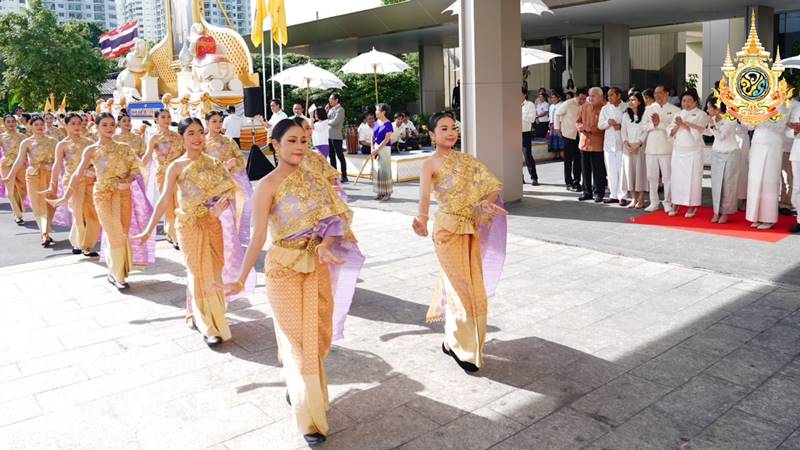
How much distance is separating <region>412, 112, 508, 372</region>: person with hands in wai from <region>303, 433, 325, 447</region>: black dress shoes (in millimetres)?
1208

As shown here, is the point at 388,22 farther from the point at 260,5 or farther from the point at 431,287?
the point at 431,287

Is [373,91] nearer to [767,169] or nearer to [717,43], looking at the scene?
[717,43]

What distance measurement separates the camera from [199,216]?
5301 millimetres

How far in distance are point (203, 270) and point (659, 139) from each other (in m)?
A: 6.56

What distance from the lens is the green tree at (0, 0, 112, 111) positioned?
29.2 m

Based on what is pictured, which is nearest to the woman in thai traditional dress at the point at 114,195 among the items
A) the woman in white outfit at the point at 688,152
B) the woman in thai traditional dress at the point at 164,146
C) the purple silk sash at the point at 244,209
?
the woman in thai traditional dress at the point at 164,146

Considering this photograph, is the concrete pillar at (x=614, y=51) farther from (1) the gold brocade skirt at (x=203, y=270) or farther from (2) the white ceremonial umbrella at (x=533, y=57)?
(1) the gold brocade skirt at (x=203, y=270)

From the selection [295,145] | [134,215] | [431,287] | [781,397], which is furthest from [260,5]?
[781,397]

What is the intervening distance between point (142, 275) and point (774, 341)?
606 cm

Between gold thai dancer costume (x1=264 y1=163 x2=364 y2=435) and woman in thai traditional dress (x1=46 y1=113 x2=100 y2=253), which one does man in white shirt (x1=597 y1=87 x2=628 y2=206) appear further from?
gold thai dancer costume (x1=264 y1=163 x2=364 y2=435)

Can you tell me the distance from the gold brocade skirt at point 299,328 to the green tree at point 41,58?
30.1 metres

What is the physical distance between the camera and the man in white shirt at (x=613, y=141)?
33.0 ft

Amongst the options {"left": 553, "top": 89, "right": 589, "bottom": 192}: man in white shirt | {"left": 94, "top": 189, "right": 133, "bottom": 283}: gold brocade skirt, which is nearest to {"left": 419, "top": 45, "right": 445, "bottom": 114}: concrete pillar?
{"left": 553, "top": 89, "right": 589, "bottom": 192}: man in white shirt

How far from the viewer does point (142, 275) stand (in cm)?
758
